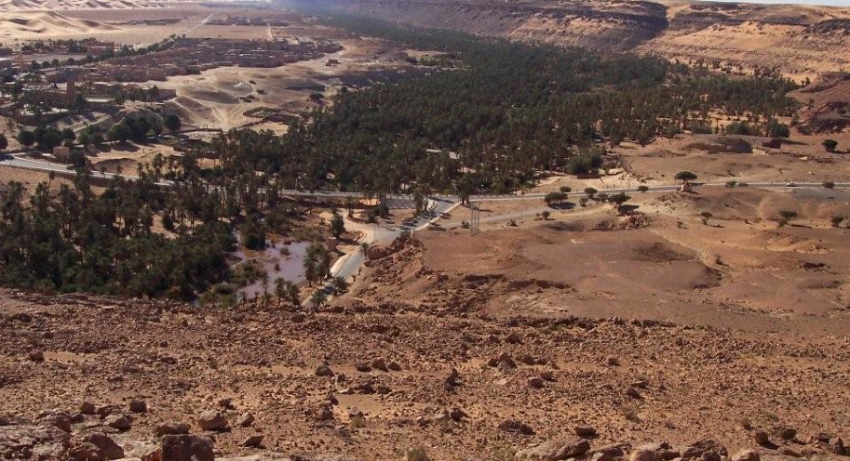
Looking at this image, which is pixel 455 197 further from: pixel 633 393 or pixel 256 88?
pixel 256 88

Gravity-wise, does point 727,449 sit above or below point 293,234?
above

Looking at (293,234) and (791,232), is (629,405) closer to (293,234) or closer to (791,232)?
(791,232)

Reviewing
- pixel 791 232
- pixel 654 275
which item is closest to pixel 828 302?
pixel 654 275

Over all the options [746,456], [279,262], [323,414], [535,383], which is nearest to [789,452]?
[746,456]

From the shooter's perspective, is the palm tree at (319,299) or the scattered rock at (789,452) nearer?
the scattered rock at (789,452)

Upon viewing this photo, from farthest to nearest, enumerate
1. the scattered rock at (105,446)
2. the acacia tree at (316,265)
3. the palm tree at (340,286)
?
the acacia tree at (316,265), the palm tree at (340,286), the scattered rock at (105,446)

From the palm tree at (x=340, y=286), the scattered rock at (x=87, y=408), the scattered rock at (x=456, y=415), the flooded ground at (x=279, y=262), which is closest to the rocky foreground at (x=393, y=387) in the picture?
the scattered rock at (x=87, y=408)

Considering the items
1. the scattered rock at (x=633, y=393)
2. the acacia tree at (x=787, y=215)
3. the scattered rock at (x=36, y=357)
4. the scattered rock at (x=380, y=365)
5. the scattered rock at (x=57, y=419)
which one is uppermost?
the scattered rock at (x=57, y=419)

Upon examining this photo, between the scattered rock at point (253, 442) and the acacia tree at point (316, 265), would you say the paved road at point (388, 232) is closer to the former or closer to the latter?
the acacia tree at point (316, 265)
